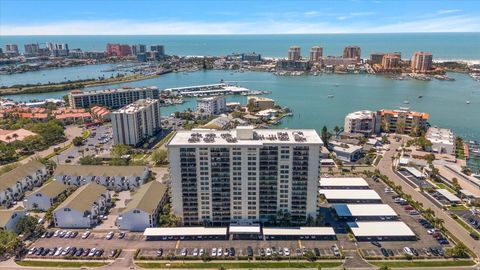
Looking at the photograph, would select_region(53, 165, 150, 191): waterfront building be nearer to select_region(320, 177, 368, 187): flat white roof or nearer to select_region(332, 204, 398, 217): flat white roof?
select_region(320, 177, 368, 187): flat white roof

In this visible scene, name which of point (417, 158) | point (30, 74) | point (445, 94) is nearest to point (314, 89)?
point (445, 94)

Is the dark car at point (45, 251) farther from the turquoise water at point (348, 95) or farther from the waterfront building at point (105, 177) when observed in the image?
the turquoise water at point (348, 95)

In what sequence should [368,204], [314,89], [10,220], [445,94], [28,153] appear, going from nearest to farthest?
1. [10,220]
2. [368,204]
3. [28,153]
4. [445,94]
5. [314,89]

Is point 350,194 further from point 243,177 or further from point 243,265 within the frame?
point 243,265

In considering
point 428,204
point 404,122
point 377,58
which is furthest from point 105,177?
point 377,58

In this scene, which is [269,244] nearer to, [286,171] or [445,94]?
[286,171]

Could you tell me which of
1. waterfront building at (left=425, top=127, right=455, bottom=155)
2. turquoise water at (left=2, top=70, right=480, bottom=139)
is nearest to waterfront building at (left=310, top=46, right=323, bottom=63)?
turquoise water at (left=2, top=70, right=480, bottom=139)
